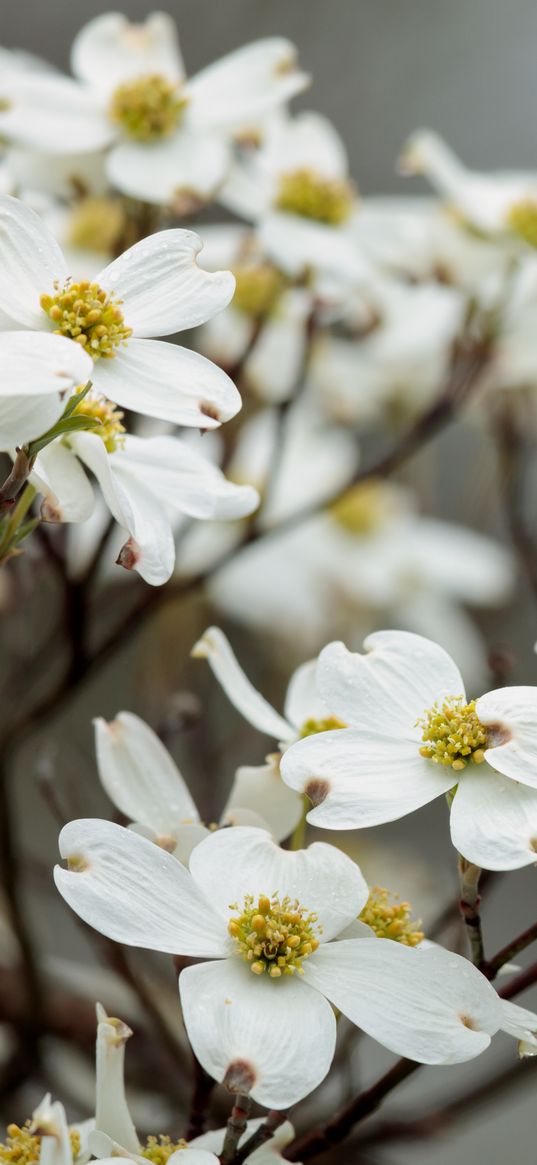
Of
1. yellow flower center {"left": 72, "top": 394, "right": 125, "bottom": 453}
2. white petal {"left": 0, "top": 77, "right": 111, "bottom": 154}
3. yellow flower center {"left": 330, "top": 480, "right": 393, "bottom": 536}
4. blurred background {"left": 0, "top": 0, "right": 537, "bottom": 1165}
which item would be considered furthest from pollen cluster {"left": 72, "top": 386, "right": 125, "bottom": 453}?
blurred background {"left": 0, "top": 0, "right": 537, "bottom": 1165}

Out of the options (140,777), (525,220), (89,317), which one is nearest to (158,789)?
(140,777)

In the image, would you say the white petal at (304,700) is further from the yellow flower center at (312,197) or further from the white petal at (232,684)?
the yellow flower center at (312,197)

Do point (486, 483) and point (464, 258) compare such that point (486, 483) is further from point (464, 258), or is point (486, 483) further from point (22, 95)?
point (22, 95)

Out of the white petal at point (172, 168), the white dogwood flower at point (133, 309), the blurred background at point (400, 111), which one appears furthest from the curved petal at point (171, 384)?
the blurred background at point (400, 111)

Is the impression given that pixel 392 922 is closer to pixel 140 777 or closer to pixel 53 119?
pixel 140 777

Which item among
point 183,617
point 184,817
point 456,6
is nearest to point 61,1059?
point 183,617

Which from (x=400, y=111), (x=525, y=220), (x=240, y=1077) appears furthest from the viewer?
(x=400, y=111)

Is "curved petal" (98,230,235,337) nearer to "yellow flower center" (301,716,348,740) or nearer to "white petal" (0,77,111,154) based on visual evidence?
"yellow flower center" (301,716,348,740)
